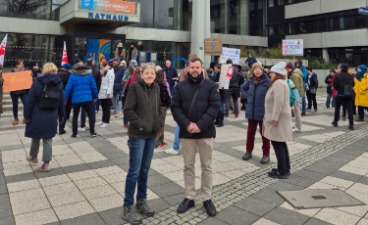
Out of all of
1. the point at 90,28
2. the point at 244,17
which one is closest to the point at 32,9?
the point at 90,28

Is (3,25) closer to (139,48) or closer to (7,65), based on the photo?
(7,65)

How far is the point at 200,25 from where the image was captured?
26141 mm

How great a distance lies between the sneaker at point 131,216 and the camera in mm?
3881

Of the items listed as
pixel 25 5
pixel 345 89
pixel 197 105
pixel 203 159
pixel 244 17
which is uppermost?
pixel 244 17

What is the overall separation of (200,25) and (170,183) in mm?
22406

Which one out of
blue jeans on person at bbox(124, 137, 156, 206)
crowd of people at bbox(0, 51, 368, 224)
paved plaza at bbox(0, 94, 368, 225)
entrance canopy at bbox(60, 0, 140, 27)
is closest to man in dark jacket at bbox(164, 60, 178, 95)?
crowd of people at bbox(0, 51, 368, 224)

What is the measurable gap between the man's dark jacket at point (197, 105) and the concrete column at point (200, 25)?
71.7 ft

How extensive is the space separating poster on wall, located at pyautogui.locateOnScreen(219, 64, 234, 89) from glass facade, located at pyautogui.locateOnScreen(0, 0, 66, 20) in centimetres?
1609

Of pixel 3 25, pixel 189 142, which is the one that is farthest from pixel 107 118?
pixel 3 25

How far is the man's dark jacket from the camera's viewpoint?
4.09 m

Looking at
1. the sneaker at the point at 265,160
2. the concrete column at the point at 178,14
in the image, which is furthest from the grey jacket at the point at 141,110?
the concrete column at the point at 178,14

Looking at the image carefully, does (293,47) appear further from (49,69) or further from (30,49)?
(49,69)

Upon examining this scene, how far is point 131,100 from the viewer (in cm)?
391

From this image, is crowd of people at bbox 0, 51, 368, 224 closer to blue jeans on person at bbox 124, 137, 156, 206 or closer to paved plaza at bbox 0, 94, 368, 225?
blue jeans on person at bbox 124, 137, 156, 206
